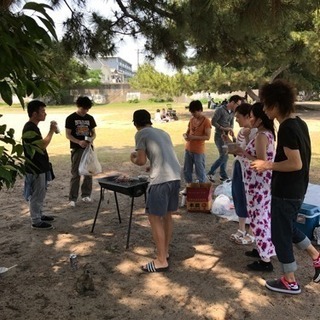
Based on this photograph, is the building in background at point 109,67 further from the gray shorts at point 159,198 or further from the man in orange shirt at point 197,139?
the gray shorts at point 159,198

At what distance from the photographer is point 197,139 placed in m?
5.03

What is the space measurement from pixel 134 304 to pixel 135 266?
0.58 meters

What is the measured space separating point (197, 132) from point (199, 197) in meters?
0.98

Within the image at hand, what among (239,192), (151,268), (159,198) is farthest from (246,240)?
(159,198)

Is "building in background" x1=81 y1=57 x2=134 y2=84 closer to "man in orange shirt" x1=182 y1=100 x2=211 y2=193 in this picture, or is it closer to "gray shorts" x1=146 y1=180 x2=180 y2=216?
"man in orange shirt" x1=182 y1=100 x2=211 y2=193

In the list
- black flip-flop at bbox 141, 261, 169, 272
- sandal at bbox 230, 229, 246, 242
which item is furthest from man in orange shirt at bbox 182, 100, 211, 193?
black flip-flop at bbox 141, 261, 169, 272

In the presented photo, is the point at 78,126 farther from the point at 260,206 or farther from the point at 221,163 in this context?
the point at 260,206

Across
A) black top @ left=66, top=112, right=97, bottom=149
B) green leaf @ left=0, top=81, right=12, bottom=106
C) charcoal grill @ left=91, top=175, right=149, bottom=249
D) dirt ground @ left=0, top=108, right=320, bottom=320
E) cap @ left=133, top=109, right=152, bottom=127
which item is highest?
green leaf @ left=0, top=81, right=12, bottom=106

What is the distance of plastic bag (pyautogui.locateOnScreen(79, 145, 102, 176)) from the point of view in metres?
4.55

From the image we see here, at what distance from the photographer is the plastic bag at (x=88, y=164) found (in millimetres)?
4555

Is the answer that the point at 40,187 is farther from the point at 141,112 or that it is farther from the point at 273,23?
the point at 273,23

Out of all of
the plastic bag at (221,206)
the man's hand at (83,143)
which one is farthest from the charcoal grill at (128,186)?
the plastic bag at (221,206)

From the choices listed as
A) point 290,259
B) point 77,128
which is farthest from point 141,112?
point 77,128

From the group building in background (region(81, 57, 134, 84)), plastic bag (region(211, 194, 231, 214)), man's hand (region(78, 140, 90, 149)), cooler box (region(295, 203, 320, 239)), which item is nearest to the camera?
cooler box (region(295, 203, 320, 239))
